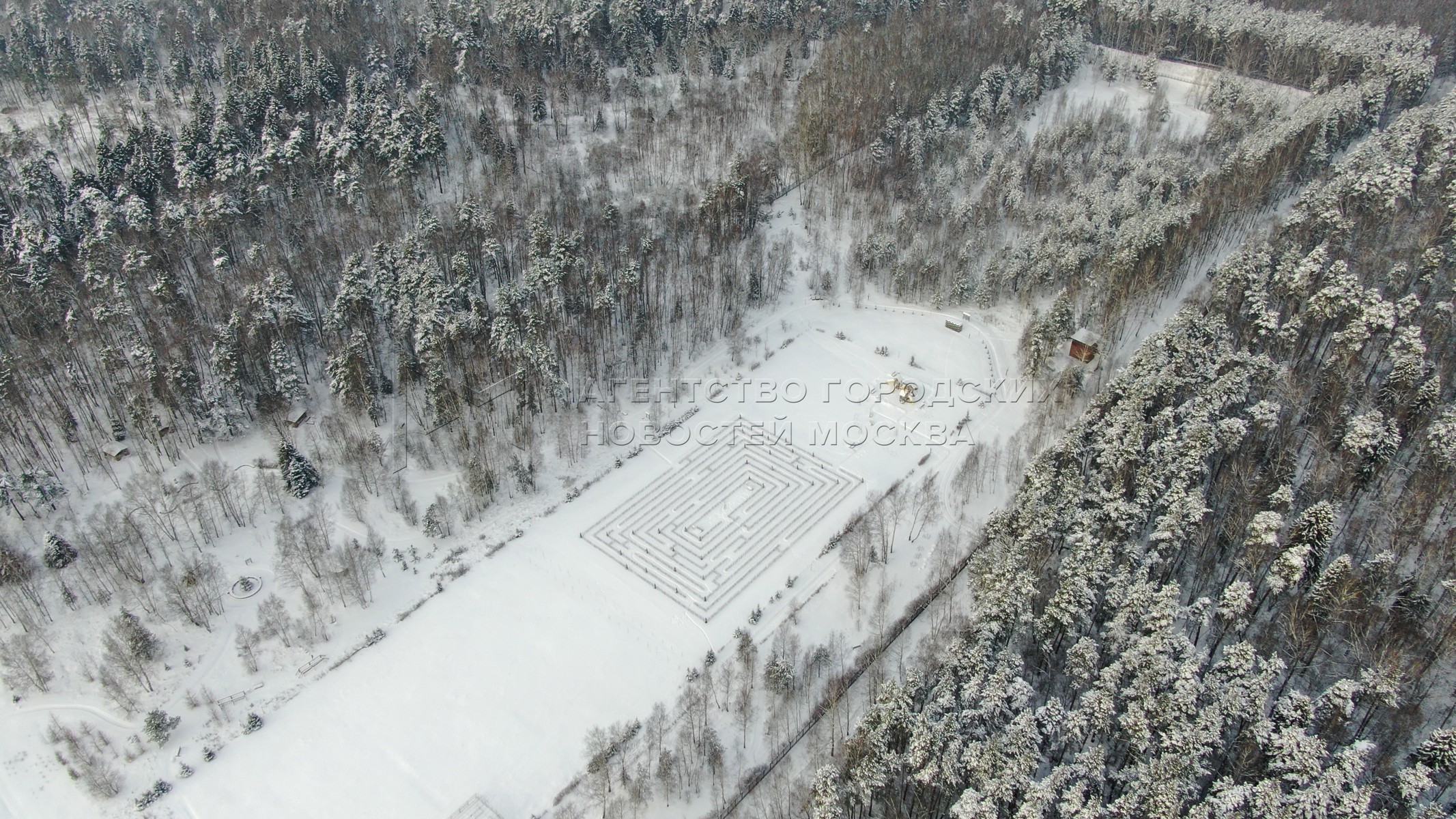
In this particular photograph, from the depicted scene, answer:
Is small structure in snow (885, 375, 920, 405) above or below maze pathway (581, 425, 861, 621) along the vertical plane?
above

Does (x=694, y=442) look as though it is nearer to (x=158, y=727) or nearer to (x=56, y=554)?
(x=158, y=727)

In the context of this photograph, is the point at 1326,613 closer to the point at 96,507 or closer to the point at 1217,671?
the point at 1217,671

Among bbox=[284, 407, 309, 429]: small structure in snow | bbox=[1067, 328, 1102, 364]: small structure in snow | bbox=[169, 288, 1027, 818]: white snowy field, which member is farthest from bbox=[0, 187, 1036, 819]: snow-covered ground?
bbox=[1067, 328, 1102, 364]: small structure in snow

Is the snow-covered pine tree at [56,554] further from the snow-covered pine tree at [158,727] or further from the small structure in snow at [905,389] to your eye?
the small structure in snow at [905,389]

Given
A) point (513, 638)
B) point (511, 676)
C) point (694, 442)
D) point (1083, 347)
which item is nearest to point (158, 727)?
point (511, 676)

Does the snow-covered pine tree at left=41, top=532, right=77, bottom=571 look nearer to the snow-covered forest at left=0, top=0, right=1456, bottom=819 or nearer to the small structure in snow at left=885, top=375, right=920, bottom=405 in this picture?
the snow-covered forest at left=0, top=0, right=1456, bottom=819
